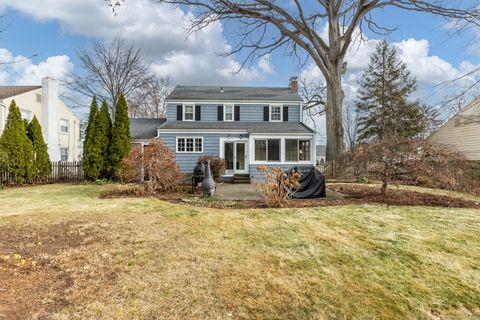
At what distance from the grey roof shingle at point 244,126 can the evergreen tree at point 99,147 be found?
3348 mm

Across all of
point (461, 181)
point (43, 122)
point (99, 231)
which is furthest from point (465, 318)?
point (43, 122)

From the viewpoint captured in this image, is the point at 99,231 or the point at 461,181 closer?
the point at 99,231

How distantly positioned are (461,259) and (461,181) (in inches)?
291

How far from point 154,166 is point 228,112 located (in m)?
9.69

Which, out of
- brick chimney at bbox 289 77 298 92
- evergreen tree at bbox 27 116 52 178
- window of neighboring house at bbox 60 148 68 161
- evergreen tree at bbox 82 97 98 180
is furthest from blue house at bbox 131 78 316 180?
window of neighboring house at bbox 60 148 68 161

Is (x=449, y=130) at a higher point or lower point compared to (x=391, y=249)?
higher

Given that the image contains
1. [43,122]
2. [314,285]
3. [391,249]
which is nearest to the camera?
[314,285]

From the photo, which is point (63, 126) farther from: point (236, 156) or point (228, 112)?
point (236, 156)

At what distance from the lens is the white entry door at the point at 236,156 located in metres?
16.9

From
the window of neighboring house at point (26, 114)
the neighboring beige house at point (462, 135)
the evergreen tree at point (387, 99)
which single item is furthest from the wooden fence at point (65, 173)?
the evergreen tree at point (387, 99)

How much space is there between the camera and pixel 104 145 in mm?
14445

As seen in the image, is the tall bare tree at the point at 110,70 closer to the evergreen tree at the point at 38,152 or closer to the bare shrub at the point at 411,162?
the evergreen tree at the point at 38,152

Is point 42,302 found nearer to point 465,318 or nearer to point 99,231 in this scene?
point 99,231

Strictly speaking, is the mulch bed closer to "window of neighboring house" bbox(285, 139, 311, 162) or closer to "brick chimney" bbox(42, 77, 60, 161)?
"window of neighboring house" bbox(285, 139, 311, 162)
